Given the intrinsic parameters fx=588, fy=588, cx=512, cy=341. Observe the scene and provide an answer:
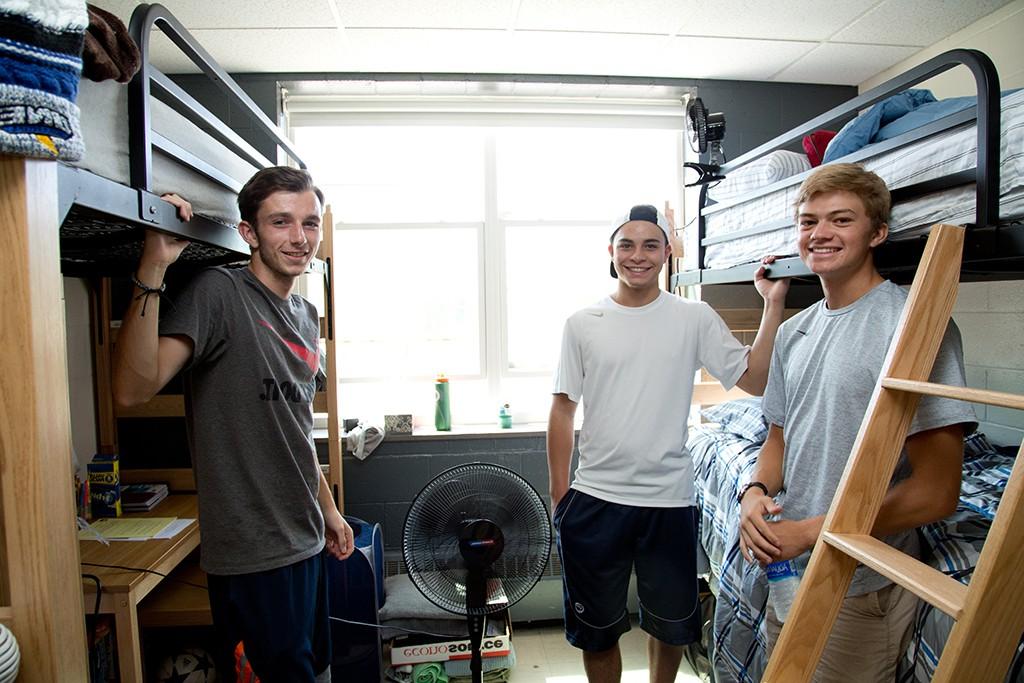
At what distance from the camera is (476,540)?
200 centimetres

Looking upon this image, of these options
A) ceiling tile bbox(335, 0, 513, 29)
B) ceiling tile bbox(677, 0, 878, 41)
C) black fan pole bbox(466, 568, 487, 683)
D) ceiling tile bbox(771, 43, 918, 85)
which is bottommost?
black fan pole bbox(466, 568, 487, 683)

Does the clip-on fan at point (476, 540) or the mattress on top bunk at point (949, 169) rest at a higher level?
the mattress on top bunk at point (949, 169)

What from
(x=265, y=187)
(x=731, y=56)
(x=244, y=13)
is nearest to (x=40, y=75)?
(x=265, y=187)

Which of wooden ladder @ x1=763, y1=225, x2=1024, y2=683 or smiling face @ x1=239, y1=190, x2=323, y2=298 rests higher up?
smiling face @ x1=239, y1=190, x2=323, y2=298

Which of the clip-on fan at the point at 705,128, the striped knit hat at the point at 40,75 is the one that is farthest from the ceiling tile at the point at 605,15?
the striped knit hat at the point at 40,75

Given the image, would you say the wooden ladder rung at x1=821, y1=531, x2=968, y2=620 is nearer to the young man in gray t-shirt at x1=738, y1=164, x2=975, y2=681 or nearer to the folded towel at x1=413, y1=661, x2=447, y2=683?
the young man in gray t-shirt at x1=738, y1=164, x2=975, y2=681

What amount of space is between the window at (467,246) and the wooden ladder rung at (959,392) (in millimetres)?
2474

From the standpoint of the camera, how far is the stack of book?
2.45 m

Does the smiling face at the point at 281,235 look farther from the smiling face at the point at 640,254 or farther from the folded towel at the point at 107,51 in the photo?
the smiling face at the point at 640,254

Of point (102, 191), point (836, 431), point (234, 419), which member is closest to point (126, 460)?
point (234, 419)

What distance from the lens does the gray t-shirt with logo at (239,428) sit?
1.44 m

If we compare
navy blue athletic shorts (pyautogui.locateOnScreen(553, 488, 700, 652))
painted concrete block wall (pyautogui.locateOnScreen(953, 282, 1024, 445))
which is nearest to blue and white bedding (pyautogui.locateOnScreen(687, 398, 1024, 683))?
navy blue athletic shorts (pyautogui.locateOnScreen(553, 488, 700, 652))

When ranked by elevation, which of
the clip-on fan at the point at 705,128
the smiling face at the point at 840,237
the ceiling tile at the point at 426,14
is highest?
the ceiling tile at the point at 426,14

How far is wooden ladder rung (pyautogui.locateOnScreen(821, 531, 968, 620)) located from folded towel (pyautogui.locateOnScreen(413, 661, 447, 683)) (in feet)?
6.45
